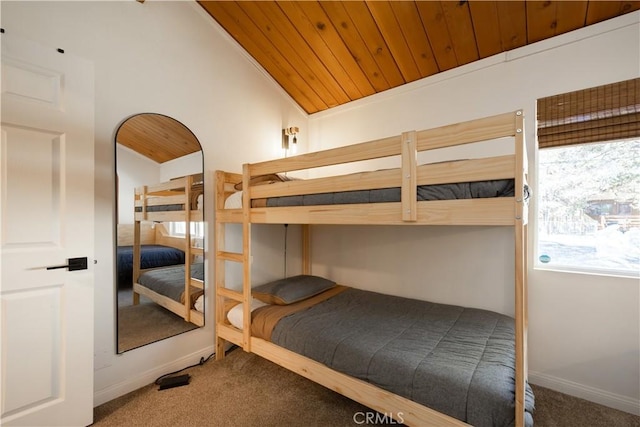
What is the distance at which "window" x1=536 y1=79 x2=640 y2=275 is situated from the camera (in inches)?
70.9

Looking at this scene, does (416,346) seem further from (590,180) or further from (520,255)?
(590,180)

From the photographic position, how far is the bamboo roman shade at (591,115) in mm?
1742

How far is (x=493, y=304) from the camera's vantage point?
7.14 feet

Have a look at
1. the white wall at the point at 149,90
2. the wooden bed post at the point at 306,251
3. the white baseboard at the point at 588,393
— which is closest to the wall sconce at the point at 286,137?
the white wall at the point at 149,90

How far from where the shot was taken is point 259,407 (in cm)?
173

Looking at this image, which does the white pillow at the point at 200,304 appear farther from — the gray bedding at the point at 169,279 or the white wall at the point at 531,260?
the white wall at the point at 531,260

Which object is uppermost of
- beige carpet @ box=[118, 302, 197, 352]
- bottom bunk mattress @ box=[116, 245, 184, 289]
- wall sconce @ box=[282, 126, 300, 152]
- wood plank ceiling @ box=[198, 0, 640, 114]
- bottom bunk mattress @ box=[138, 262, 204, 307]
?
wood plank ceiling @ box=[198, 0, 640, 114]

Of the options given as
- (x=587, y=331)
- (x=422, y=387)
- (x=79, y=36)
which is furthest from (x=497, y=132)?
(x=79, y=36)

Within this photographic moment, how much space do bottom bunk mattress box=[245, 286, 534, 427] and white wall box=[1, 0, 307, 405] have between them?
91 centimetres

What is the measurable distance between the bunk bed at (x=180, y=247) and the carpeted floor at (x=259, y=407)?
0.58m

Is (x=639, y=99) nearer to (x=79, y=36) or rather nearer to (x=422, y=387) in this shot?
(x=422, y=387)

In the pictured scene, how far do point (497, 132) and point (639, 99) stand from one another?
1413 millimetres

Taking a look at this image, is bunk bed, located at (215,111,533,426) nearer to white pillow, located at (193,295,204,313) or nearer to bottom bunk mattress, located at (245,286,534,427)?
bottom bunk mattress, located at (245,286,534,427)

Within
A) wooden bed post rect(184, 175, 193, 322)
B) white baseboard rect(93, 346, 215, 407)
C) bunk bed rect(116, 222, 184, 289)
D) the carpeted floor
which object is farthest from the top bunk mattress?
white baseboard rect(93, 346, 215, 407)
